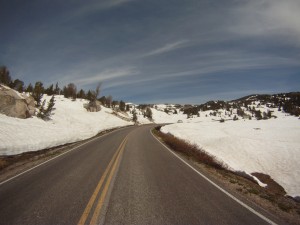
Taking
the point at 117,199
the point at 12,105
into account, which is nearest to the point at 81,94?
the point at 12,105

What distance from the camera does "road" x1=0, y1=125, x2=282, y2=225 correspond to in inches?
208

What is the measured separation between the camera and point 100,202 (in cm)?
623

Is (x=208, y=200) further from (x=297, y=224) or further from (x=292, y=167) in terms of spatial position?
(x=292, y=167)

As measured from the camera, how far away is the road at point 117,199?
17.4 feet

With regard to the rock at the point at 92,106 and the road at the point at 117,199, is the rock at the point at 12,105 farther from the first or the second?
the rock at the point at 92,106

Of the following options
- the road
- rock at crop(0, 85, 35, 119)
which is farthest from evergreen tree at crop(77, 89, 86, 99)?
the road

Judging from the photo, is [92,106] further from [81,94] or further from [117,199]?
[117,199]

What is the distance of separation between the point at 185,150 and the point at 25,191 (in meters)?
12.6

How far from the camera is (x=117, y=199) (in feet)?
21.3

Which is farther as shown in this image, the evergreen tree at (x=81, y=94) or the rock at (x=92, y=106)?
the evergreen tree at (x=81, y=94)

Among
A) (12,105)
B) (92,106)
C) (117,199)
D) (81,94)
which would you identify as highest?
(81,94)

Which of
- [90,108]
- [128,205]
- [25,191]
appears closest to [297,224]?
[128,205]

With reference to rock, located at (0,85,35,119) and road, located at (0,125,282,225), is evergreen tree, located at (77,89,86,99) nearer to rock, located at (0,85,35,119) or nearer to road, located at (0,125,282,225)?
rock, located at (0,85,35,119)

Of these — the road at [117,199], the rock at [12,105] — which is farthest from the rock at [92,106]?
the road at [117,199]
